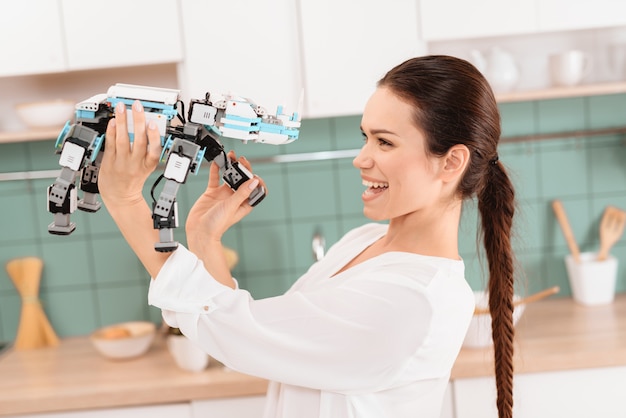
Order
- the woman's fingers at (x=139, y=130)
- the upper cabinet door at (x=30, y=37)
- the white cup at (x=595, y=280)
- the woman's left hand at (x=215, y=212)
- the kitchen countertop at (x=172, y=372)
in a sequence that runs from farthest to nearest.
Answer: the white cup at (x=595, y=280)
the upper cabinet door at (x=30, y=37)
the kitchen countertop at (x=172, y=372)
the woman's left hand at (x=215, y=212)
the woman's fingers at (x=139, y=130)

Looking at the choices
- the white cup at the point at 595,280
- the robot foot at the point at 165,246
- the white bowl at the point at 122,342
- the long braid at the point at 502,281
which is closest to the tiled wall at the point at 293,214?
the white cup at the point at 595,280

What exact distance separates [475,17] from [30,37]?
1.24 m

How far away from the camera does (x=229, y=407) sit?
1.85m

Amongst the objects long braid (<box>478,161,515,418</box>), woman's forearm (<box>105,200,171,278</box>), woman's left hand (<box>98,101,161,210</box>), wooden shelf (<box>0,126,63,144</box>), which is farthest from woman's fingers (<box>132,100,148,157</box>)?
wooden shelf (<box>0,126,63,144</box>)

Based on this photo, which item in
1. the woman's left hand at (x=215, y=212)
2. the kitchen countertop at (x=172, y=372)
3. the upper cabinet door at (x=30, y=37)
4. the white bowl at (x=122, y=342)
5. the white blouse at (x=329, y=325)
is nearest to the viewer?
the white blouse at (x=329, y=325)

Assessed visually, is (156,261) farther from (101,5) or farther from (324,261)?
(101,5)

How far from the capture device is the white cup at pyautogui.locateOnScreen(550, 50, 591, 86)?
2057 millimetres

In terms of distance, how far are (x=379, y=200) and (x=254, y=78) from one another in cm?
94

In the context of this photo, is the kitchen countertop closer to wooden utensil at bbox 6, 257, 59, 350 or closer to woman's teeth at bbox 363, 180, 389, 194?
wooden utensil at bbox 6, 257, 59, 350

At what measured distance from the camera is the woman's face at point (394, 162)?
1093 mm

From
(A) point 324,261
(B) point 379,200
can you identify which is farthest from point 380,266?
(A) point 324,261

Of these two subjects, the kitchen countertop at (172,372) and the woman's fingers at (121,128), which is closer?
the woman's fingers at (121,128)

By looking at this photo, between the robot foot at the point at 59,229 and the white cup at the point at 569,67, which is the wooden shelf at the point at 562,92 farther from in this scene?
the robot foot at the point at 59,229

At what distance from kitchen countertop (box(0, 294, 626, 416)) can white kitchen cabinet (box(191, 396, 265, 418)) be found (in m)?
0.02
